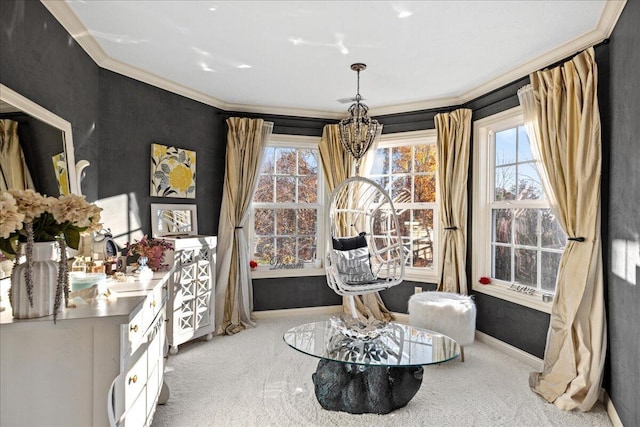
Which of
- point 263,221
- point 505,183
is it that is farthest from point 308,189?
point 505,183

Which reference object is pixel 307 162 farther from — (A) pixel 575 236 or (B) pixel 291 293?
(A) pixel 575 236

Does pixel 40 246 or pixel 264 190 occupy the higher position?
pixel 264 190

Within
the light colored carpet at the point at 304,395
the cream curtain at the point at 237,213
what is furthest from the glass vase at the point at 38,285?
the cream curtain at the point at 237,213

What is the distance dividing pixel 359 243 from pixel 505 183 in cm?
152

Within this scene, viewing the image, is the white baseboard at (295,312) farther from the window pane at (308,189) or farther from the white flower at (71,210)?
the white flower at (71,210)

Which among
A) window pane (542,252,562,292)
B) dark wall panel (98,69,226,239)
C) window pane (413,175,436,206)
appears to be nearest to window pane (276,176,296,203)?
dark wall panel (98,69,226,239)

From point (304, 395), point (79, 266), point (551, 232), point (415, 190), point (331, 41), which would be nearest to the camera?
point (79, 266)

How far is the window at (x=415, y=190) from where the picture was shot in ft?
14.8

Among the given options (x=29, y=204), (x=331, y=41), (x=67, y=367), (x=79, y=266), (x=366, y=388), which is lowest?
(x=366, y=388)

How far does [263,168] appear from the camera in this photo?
4797 mm

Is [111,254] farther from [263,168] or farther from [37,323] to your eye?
[263,168]

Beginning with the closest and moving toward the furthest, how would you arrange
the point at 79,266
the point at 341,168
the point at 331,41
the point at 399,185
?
1. the point at 79,266
2. the point at 331,41
3. the point at 399,185
4. the point at 341,168

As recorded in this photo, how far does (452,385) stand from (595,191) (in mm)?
1701

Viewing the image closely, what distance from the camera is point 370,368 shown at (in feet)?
8.61
